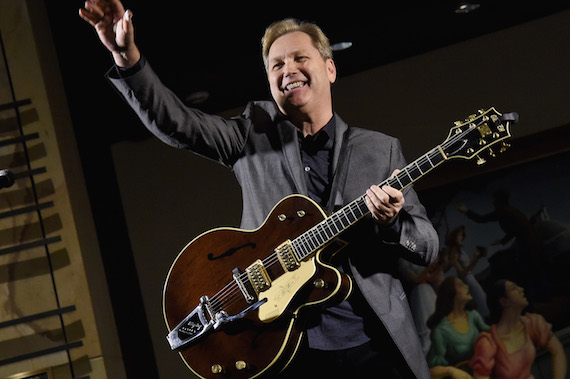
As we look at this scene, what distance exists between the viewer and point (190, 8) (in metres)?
3.53

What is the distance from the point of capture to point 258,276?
1883 mm

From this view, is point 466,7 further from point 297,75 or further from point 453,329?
point 297,75

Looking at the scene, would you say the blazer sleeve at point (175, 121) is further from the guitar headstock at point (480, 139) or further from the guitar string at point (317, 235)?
the guitar headstock at point (480, 139)

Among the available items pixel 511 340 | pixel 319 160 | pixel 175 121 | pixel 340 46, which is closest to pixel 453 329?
pixel 511 340

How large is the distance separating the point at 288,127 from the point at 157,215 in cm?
286

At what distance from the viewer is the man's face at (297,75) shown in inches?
77.5

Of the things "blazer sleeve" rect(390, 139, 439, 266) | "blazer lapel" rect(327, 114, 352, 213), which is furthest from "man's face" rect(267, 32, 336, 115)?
"blazer sleeve" rect(390, 139, 439, 266)

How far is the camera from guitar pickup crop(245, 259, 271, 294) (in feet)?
6.14

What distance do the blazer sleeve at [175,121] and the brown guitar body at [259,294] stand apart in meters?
0.24

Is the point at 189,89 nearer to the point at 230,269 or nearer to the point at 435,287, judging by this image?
the point at 435,287

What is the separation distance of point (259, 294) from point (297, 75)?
23.4 inches

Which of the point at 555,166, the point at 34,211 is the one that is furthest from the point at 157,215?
the point at 555,166

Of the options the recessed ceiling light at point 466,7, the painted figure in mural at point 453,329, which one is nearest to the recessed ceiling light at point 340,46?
the recessed ceiling light at point 466,7

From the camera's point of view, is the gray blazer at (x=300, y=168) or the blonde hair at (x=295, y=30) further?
the blonde hair at (x=295, y=30)
